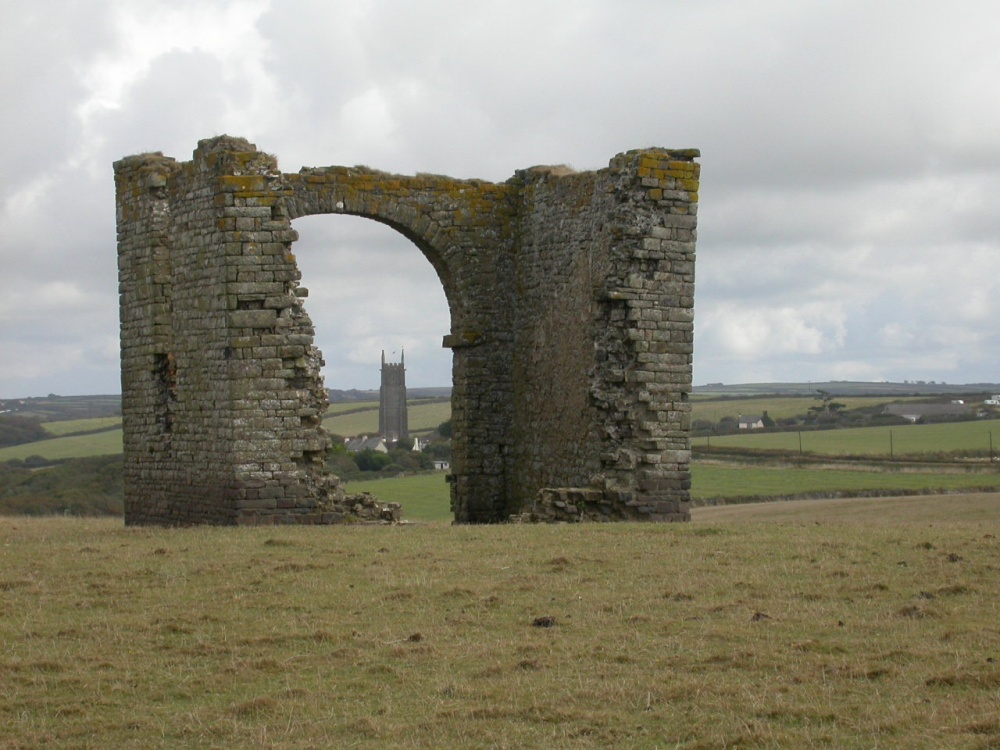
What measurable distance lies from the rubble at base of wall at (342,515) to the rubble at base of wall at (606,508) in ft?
6.68

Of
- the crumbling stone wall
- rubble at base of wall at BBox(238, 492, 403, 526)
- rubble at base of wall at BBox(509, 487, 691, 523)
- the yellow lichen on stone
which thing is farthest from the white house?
the yellow lichen on stone

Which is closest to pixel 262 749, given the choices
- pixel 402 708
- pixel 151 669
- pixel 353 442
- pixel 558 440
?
pixel 402 708

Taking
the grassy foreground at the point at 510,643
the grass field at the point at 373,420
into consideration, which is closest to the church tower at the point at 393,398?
the grass field at the point at 373,420

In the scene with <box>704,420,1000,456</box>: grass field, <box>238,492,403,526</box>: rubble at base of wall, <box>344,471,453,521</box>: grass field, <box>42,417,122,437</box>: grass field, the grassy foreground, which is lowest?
<box>344,471,453,521</box>: grass field

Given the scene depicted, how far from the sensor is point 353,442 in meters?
59.3

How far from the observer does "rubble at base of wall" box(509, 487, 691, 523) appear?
1656 cm

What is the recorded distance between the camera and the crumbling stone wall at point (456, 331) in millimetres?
16547

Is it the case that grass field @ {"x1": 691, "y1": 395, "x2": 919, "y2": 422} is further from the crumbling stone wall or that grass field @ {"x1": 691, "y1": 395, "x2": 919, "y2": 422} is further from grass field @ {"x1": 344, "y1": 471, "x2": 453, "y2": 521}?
the crumbling stone wall

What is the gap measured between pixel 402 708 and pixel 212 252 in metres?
10.0

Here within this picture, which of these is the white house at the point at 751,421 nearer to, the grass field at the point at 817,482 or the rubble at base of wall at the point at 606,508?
the grass field at the point at 817,482

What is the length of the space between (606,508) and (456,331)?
4085 mm

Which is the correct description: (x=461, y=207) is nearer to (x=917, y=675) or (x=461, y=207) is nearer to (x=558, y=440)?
(x=558, y=440)

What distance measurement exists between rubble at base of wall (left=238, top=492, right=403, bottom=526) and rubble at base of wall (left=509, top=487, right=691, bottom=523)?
80.2 inches

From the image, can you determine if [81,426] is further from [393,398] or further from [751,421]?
[751,421]
